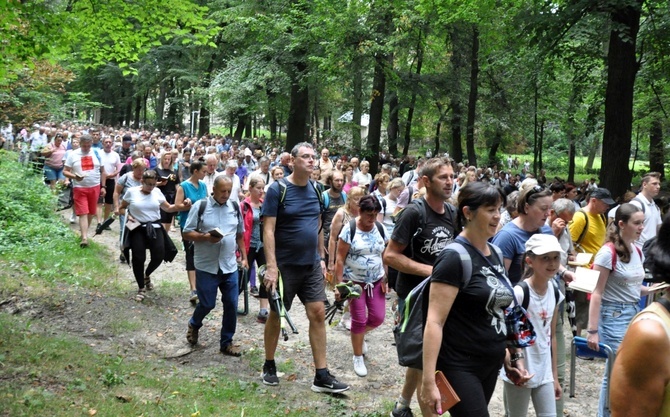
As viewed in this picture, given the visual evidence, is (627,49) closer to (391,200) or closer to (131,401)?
(391,200)

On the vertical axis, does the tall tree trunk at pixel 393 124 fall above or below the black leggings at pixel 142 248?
above

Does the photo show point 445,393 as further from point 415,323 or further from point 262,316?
point 262,316

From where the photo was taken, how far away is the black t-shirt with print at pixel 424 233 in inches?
200

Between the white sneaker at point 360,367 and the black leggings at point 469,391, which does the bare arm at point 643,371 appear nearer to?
the black leggings at point 469,391

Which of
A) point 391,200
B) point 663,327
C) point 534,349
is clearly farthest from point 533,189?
point 391,200

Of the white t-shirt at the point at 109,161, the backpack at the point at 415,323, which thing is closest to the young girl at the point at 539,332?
the backpack at the point at 415,323

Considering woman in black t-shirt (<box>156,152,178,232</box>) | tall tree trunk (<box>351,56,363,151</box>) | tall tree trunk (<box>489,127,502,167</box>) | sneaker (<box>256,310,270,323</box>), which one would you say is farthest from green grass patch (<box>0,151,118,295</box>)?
tall tree trunk (<box>489,127,502,167</box>)

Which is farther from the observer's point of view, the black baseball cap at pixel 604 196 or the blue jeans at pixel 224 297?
the black baseball cap at pixel 604 196

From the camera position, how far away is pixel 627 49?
43.6 ft

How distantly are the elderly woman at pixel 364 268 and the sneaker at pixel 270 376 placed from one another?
1083mm

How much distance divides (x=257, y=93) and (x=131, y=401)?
72.8 feet

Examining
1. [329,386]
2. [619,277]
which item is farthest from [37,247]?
[619,277]

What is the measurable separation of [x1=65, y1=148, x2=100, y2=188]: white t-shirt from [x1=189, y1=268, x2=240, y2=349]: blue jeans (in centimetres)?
571

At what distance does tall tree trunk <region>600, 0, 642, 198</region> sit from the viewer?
43.0 ft
